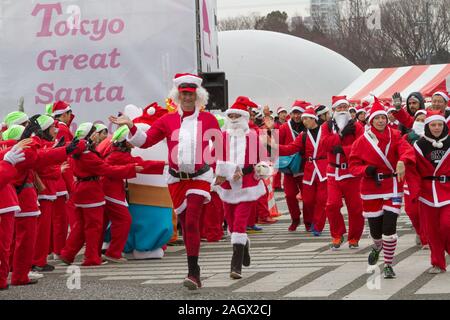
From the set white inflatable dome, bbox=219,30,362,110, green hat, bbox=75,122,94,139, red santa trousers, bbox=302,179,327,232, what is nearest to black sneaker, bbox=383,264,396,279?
green hat, bbox=75,122,94,139

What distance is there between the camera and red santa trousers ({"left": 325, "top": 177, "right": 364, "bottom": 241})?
15148 mm

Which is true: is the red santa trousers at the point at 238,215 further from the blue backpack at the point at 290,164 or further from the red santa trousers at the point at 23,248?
the blue backpack at the point at 290,164

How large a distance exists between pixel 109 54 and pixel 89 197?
5283 mm

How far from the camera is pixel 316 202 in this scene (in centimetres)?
1738

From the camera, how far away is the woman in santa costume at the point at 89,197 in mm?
14188

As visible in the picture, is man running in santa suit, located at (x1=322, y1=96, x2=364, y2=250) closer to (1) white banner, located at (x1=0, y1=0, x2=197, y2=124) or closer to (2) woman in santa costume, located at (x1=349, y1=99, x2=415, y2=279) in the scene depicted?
(2) woman in santa costume, located at (x1=349, y1=99, x2=415, y2=279)

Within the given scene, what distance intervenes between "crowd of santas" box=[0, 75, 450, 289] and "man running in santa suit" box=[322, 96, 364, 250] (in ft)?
0.05

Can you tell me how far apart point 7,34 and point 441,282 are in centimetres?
1067

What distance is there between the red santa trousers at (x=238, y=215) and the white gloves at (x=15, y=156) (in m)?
2.39

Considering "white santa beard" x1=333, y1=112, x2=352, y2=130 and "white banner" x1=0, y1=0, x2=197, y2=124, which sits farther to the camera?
"white banner" x1=0, y1=0, x2=197, y2=124

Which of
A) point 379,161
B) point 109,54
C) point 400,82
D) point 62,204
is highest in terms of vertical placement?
point 109,54

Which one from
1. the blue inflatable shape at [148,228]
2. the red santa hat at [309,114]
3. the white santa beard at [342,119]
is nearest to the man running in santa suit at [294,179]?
the red santa hat at [309,114]

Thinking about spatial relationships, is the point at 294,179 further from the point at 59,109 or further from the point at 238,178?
the point at 238,178

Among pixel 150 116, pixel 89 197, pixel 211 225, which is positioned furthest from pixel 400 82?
pixel 89 197
